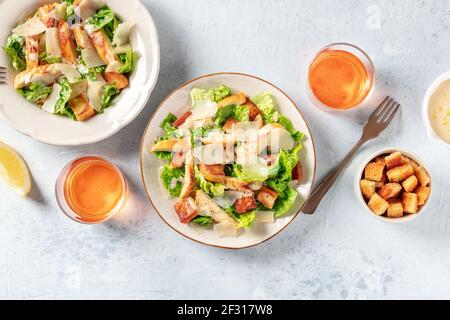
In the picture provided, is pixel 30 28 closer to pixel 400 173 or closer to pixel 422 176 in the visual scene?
pixel 400 173

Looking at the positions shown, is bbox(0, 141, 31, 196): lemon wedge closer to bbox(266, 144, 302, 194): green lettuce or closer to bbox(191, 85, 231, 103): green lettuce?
bbox(191, 85, 231, 103): green lettuce

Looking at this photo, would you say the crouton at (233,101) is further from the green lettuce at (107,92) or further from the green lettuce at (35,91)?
the green lettuce at (35,91)

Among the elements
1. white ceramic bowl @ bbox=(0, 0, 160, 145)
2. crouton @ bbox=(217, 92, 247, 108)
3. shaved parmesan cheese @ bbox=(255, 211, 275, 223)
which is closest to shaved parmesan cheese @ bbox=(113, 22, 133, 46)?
white ceramic bowl @ bbox=(0, 0, 160, 145)

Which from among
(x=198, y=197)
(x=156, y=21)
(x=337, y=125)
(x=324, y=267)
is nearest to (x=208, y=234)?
(x=198, y=197)

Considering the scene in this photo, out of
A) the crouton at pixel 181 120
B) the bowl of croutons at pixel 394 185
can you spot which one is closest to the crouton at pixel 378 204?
the bowl of croutons at pixel 394 185

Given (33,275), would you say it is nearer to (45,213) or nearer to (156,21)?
(45,213)

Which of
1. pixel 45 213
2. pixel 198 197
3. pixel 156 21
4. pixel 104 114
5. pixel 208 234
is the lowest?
pixel 45 213

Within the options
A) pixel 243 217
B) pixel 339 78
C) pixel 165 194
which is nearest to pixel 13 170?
pixel 165 194
